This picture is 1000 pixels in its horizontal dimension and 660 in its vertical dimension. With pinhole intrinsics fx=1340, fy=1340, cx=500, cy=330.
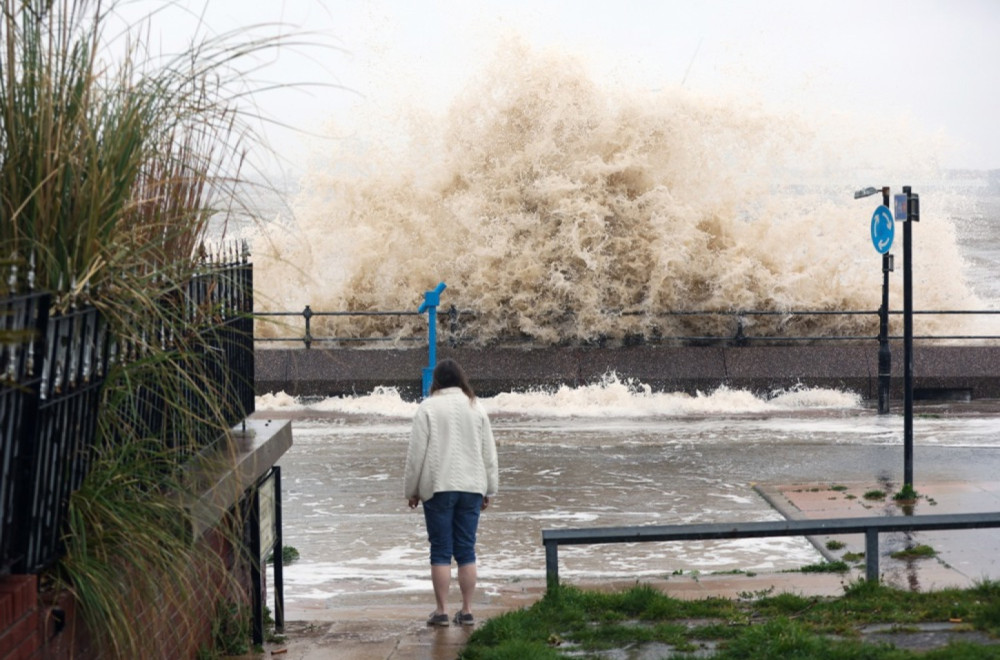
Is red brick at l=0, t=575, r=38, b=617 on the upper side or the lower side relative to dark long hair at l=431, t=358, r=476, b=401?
lower

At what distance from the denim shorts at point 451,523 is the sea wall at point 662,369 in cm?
1197

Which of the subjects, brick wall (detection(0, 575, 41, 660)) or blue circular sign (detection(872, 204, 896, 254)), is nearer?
brick wall (detection(0, 575, 41, 660))

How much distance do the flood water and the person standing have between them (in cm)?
139

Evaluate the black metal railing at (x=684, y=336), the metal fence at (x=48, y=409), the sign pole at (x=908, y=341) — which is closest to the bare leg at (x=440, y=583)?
the metal fence at (x=48, y=409)

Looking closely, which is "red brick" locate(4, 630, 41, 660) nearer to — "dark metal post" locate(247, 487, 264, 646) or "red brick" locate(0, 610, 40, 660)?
"red brick" locate(0, 610, 40, 660)

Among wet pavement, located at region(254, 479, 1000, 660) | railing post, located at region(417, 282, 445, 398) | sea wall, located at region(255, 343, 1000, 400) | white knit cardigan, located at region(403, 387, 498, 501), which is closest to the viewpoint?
wet pavement, located at region(254, 479, 1000, 660)

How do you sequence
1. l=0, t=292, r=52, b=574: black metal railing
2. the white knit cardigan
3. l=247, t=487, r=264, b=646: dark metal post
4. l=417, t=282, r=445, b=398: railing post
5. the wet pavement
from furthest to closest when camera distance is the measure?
1. l=417, t=282, r=445, b=398: railing post
2. the white knit cardigan
3. the wet pavement
4. l=247, t=487, r=264, b=646: dark metal post
5. l=0, t=292, r=52, b=574: black metal railing

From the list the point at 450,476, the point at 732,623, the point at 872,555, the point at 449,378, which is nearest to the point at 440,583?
the point at 450,476

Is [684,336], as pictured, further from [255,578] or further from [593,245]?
[255,578]

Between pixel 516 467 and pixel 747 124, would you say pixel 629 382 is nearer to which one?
pixel 516 467

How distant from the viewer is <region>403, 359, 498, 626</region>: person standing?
269 inches

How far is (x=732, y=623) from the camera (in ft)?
20.6

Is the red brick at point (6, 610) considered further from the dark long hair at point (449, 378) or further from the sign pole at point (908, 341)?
the sign pole at point (908, 341)

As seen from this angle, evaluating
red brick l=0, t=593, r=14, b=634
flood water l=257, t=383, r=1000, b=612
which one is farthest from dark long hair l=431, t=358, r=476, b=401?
red brick l=0, t=593, r=14, b=634
